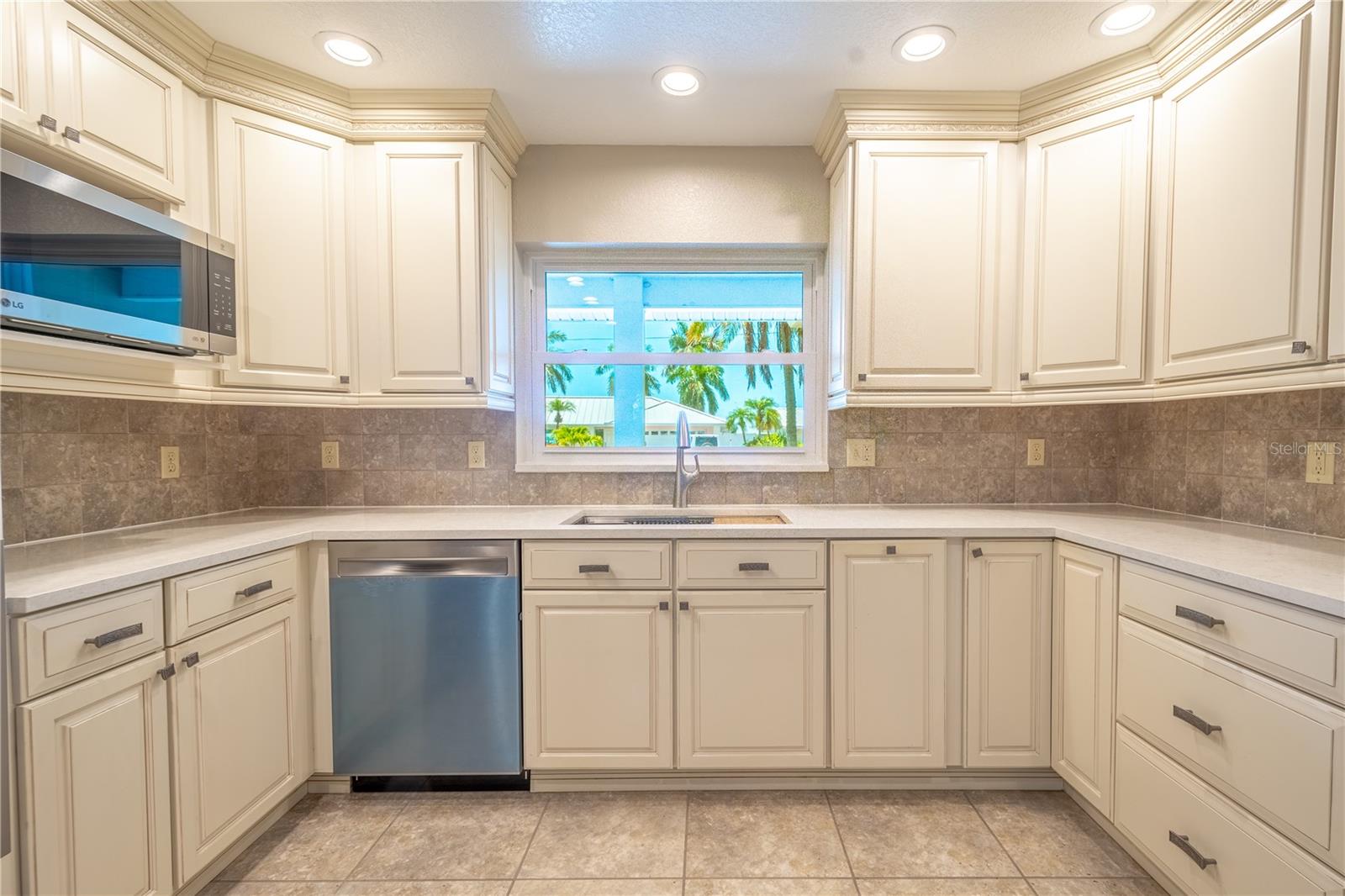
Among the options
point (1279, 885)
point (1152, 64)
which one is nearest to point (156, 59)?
point (1152, 64)

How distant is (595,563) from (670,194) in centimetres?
159

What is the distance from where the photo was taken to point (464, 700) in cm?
193

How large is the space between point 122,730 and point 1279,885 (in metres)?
2.48

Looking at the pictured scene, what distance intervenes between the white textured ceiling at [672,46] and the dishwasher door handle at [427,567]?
65.4 inches

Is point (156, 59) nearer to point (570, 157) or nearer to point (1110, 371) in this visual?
point (570, 157)

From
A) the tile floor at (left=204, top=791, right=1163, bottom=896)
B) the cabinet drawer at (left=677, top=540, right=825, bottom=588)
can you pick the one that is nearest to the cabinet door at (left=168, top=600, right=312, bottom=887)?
the tile floor at (left=204, top=791, right=1163, bottom=896)

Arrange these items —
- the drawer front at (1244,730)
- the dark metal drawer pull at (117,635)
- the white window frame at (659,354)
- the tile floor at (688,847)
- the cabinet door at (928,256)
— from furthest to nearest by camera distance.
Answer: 1. the white window frame at (659,354)
2. the cabinet door at (928,256)
3. the tile floor at (688,847)
4. the dark metal drawer pull at (117,635)
5. the drawer front at (1244,730)

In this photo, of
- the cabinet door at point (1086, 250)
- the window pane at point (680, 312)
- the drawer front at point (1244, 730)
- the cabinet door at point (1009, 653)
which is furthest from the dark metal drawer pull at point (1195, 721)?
the window pane at point (680, 312)

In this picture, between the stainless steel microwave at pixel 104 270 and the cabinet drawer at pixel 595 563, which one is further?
the cabinet drawer at pixel 595 563

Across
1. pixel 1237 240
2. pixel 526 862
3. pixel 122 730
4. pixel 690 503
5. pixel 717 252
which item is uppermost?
pixel 717 252

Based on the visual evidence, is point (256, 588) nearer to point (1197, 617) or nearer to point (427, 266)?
point (427, 266)

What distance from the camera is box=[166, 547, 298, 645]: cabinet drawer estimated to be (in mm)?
1434

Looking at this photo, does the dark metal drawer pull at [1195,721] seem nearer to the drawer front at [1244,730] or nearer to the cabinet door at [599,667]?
the drawer front at [1244,730]

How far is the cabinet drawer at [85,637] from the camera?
112 centimetres
